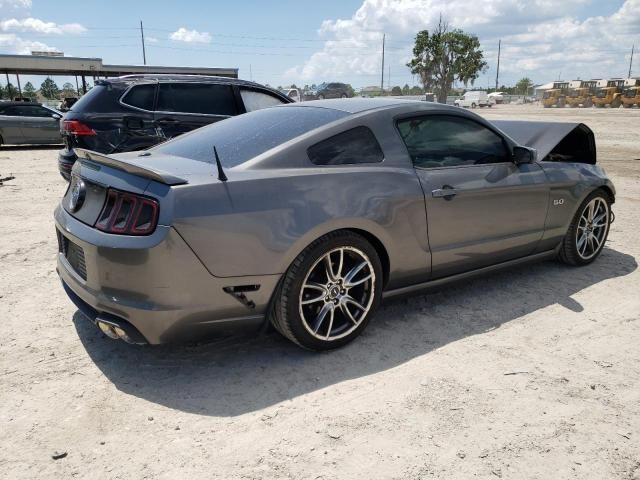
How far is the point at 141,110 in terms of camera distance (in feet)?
22.7

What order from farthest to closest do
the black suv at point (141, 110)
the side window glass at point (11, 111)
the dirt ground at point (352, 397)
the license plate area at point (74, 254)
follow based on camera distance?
the side window glass at point (11, 111), the black suv at point (141, 110), the license plate area at point (74, 254), the dirt ground at point (352, 397)

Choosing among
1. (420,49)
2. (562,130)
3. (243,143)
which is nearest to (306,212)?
(243,143)

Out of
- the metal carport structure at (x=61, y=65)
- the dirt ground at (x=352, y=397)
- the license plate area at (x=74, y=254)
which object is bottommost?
the dirt ground at (x=352, y=397)

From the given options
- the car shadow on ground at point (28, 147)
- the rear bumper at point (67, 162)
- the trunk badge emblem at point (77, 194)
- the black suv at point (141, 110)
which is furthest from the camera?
the car shadow on ground at point (28, 147)

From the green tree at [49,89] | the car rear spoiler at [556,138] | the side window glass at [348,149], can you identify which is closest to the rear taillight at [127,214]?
the side window glass at [348,149]

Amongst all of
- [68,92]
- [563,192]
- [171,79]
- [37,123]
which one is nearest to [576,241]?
[563,192]

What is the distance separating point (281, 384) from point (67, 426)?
1062mm

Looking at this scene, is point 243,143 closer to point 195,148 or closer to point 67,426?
point 195,148

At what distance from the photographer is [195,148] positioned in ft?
11.4

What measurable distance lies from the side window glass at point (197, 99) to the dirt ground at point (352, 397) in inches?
146

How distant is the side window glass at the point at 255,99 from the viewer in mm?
7691

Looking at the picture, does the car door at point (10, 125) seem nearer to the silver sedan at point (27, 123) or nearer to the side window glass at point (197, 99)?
the silver sedan at point (27, 123)

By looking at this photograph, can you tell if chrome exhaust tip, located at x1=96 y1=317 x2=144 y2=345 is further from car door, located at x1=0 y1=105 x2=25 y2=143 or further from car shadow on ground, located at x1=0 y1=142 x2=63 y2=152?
car shadow on ground, located at x1=0 y1=142 x2=63 y2=152

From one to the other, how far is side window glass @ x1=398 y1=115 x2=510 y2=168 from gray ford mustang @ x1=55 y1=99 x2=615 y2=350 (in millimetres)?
11
